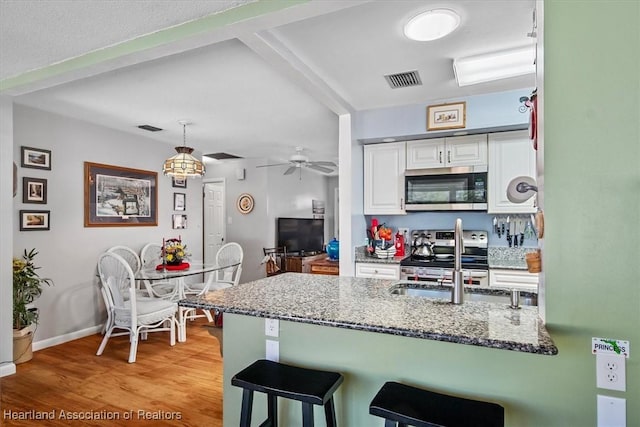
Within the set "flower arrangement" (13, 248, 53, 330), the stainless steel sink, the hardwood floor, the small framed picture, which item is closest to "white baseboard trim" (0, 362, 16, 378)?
the hardwood floor

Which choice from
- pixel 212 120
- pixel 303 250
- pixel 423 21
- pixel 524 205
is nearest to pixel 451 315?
pixel 423 21

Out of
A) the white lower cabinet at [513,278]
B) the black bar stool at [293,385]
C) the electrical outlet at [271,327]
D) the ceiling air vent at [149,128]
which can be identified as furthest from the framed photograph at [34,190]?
the white lower cabinet at [513,278]

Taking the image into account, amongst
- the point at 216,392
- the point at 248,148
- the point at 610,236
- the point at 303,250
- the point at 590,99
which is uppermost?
the point at 248,148

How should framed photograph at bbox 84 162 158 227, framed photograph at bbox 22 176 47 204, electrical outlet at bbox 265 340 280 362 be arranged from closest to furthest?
electrical outlet at bbox 265 340 280 362 → framed photograph at bbox 22 176 47 204 → framed photograph at bbox 84 162 158 227

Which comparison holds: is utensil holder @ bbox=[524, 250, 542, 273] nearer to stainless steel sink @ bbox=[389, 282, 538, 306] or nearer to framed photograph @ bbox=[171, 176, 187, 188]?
stainless steel sink @ bbox=[389, 282, 538, 306]

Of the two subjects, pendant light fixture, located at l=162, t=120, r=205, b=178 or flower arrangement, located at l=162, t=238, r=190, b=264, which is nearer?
pendant light fixture, located at l=162, t=120, r=205, b=178

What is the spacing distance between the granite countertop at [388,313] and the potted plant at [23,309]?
2527 mm

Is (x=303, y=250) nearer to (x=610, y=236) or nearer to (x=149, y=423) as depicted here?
(x=149, y=423)

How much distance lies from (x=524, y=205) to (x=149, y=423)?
337cm

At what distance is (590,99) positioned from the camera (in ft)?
3.76

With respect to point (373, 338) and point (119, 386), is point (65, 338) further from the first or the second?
point (373, 338)

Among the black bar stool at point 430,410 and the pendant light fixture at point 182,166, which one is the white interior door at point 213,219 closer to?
the pendant light fixture at point 182,166

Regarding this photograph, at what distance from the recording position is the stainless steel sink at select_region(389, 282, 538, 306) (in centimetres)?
180

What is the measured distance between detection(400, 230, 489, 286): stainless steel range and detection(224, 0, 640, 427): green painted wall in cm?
170
